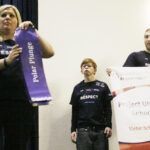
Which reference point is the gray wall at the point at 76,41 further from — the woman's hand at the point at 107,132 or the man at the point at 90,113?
the woman's hand at the point at 107,132

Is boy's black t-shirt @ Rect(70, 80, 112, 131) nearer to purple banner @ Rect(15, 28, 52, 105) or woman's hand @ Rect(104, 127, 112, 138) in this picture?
woman's hand @ Rect(104, 127, 112, 138)

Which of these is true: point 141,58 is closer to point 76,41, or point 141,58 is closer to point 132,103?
point 132,103

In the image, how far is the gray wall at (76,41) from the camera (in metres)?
3.83

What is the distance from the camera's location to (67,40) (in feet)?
12.9

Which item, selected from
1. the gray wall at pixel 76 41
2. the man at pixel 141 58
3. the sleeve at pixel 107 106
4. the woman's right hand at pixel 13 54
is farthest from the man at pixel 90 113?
the woman's right hand at pixel 13 54

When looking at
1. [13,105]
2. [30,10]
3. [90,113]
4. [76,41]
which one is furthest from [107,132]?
[13,105]

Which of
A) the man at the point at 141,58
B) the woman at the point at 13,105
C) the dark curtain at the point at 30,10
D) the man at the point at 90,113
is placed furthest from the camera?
the dark curtain at the point at 30,10

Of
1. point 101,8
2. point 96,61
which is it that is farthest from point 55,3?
point 96,61

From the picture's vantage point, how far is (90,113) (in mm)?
3371

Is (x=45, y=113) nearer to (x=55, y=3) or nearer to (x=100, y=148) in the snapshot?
(x=100, y=148)

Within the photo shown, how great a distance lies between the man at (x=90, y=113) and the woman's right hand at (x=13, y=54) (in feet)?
5.14

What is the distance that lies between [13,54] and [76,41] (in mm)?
2078

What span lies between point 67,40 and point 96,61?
1.37 feet

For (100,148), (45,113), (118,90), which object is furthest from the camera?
(45,113)
